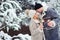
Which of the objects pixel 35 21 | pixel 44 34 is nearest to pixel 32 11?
pixel 35 21

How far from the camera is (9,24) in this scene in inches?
49.9

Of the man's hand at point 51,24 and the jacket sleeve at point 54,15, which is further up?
the jacket sleeve at point 54,15

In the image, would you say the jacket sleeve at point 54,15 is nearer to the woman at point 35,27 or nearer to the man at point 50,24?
the man at point 50,24

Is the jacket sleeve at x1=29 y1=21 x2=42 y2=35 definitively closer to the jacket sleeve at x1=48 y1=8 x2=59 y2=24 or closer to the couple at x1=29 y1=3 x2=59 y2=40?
the couple at x1=29 y1=3 x2=59 y2=40

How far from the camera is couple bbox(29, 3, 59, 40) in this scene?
1239 millimetres

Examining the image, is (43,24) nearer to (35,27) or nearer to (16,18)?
(35,27)

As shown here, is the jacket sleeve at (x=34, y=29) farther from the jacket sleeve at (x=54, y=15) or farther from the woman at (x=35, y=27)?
the jacket sleeve at (x=54, y=15)

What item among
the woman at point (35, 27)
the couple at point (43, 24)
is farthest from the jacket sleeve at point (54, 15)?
the woman at point (35, 27)

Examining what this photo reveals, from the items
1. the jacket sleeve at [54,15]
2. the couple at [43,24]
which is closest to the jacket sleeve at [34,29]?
the couple at [43,24]

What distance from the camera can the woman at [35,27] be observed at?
49.1 inches

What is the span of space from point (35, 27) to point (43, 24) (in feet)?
0.22

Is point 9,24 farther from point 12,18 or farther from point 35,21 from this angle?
point 35,21

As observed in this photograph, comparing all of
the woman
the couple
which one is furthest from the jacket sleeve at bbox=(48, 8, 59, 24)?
the woman

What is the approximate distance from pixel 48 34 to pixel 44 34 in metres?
0.03
